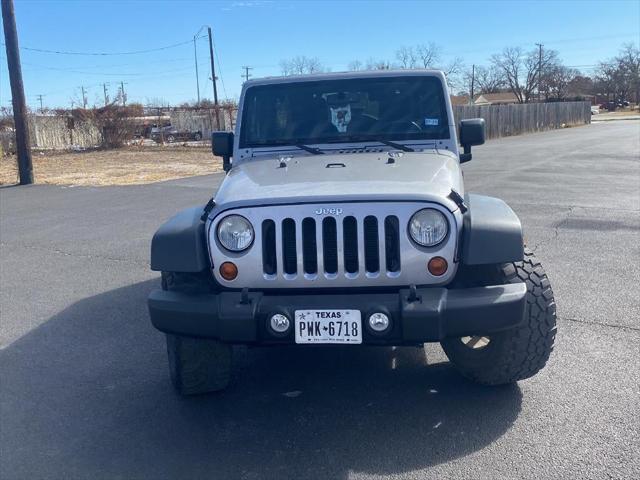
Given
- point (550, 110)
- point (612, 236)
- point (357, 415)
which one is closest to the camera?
point (357, 415)

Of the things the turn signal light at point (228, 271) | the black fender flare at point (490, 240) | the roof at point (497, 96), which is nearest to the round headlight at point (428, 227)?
the black fender flare at point (490, 240)

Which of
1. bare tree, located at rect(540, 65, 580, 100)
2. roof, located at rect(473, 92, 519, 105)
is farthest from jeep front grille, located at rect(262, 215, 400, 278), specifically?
roof, located at rect(473, 92, 519, 105)

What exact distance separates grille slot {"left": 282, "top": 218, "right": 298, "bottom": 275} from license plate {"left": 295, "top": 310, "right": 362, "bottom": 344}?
0.26 meters

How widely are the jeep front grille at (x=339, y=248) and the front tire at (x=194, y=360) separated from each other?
514mm

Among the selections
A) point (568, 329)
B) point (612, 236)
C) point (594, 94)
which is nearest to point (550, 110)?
point (612, 236)

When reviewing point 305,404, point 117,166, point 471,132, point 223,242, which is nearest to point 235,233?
point 223,242

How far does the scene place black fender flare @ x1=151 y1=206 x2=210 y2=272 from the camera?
3.72 m

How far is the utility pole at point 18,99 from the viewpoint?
1747 cm

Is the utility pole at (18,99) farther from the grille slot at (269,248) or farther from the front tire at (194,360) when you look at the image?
the grille slot at (269,248)

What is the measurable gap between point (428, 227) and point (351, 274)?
46cm

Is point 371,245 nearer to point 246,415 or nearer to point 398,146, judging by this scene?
point 246,415

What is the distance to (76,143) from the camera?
34.5 m

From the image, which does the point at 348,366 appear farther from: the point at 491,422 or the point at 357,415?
the point at 491,422

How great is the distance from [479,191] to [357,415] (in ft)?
32.4
